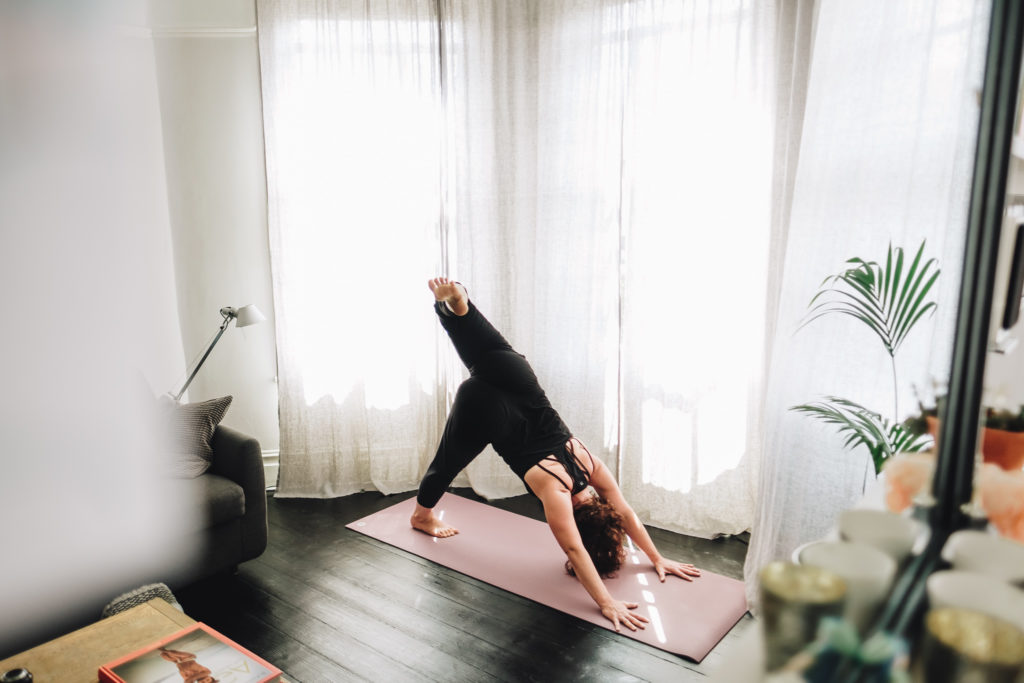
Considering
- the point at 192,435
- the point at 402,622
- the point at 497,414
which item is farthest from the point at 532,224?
the point at 402,622

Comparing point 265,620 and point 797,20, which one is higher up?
point 797,20

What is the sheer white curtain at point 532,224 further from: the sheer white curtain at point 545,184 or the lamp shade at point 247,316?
the lamp shade at point 247,316

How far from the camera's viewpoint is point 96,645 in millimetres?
1781

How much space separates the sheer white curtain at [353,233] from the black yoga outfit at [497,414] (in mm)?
745

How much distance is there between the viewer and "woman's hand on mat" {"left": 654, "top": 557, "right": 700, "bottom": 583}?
108 inches

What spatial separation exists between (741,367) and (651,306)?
52cm

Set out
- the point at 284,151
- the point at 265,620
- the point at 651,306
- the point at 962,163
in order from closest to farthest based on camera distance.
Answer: the point at 962,163, the point at 265,620, the point at 651,306, the point at 284,151

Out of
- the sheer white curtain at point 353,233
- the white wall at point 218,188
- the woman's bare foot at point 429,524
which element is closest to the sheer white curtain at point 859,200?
the woman's bare foot at point 429,524

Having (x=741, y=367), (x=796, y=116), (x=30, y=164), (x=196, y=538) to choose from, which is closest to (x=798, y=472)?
(x=741, y=367)

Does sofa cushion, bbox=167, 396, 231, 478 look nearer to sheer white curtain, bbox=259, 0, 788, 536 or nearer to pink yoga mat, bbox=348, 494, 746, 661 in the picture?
sheer white curtain, bbox=259, 0, 788, 536

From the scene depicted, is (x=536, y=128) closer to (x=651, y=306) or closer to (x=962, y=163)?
(x=651, y=306)

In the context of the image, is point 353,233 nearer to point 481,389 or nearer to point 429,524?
point 481,389

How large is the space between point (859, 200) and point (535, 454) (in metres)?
1.56

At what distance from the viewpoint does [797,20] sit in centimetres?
251
